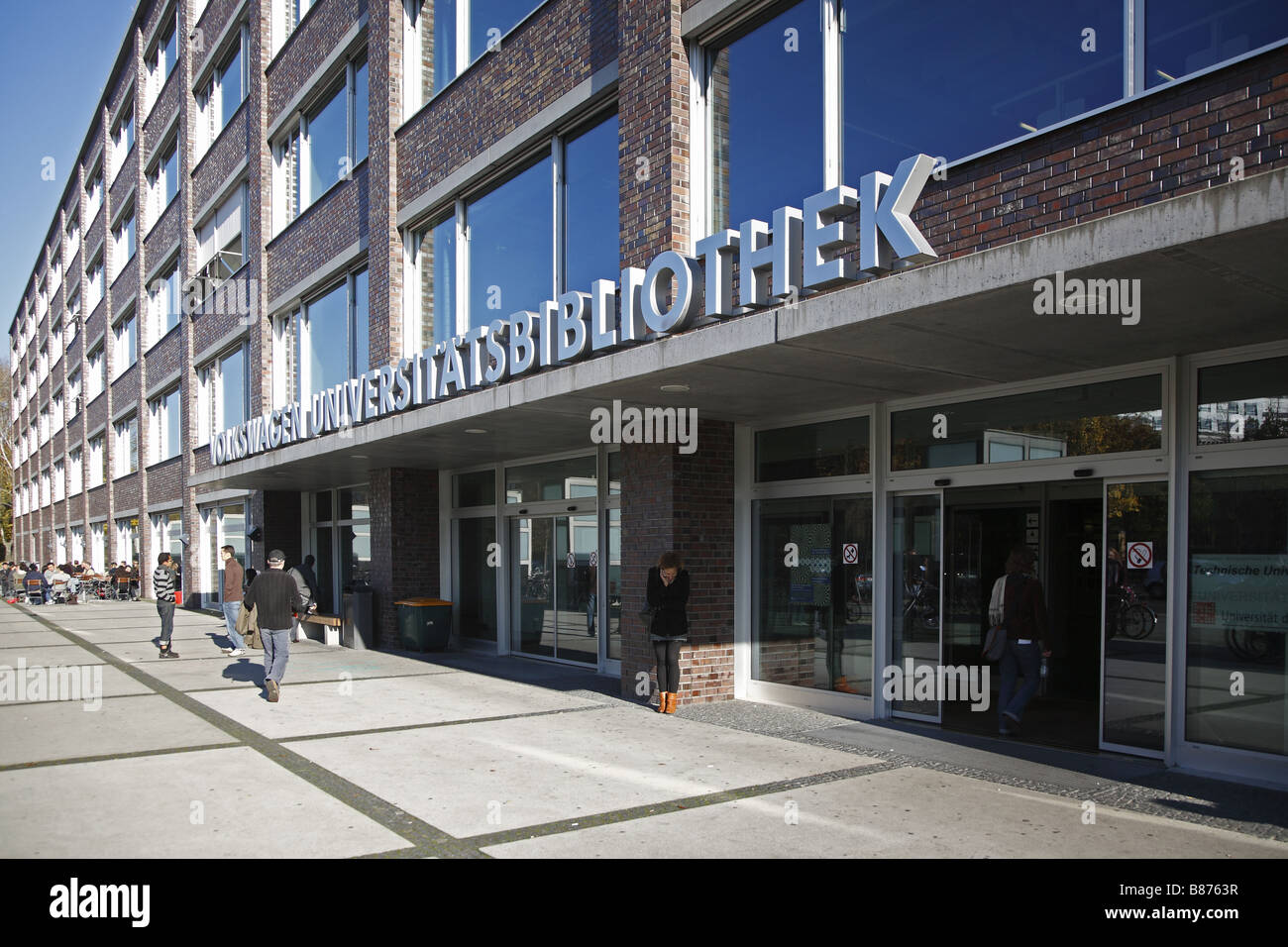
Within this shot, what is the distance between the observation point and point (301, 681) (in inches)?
499

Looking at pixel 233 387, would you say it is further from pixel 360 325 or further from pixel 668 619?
pixel 668 619

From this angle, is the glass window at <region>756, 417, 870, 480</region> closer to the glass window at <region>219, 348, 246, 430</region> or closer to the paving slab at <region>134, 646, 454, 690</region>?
the paving slab at <region>134, 646, 454, 690</region>

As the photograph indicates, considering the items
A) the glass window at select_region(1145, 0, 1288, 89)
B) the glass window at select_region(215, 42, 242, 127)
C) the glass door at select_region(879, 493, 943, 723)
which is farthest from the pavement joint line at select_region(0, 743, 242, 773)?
the glass window at select_region(215, 42, 242, 127)

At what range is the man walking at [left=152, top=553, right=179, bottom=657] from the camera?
50.1 ft

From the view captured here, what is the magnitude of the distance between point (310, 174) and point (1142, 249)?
17.4m

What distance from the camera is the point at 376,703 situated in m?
10.8

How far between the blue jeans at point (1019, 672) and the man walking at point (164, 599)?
1196 centimetres

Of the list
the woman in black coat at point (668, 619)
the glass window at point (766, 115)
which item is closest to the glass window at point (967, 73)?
the glass window at point (766, 115)

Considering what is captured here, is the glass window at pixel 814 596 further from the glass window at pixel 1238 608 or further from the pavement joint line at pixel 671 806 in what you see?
the glass window at pixel 1238 608

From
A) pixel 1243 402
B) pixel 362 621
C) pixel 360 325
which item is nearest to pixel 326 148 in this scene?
pixel 360 325

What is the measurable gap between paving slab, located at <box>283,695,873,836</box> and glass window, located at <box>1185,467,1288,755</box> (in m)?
2.55

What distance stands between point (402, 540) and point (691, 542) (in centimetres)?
724

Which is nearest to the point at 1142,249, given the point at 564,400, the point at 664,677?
the point at 564,400
